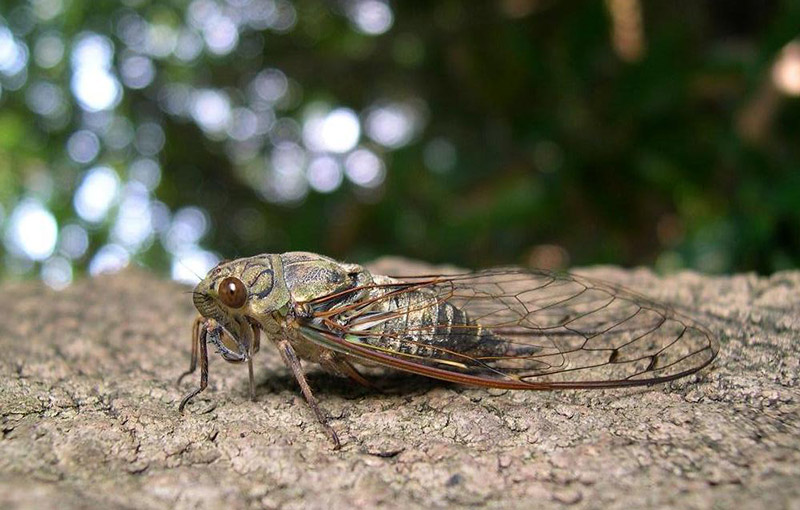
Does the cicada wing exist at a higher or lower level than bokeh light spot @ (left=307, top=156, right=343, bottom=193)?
lower

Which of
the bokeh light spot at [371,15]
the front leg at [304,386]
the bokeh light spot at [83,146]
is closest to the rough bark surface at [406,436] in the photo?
the front leg at [304,386]

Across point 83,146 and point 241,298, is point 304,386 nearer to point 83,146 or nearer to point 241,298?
point 241,298

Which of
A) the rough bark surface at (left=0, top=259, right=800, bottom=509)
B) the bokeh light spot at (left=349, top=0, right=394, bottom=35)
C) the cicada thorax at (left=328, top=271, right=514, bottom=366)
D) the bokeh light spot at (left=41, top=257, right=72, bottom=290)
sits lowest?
the bokeh light spot at (left=41, top=257, right=72, bottom=290)

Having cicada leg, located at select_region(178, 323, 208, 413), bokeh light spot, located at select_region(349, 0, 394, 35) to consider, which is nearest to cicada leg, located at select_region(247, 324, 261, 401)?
cicada leg, located at select_region(178, 323, 208, 413)

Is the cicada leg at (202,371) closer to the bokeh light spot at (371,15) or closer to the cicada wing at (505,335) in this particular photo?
the cicada wing at (505,335)

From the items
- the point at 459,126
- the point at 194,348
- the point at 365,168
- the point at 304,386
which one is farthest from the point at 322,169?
the point at 304,386

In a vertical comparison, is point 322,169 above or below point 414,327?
above

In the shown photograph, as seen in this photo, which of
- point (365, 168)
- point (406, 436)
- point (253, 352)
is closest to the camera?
point (406, 436)

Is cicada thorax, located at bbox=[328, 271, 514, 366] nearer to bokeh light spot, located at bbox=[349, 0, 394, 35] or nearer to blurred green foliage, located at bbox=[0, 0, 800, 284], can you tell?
blurred green foliage, located at bbox=[0, 0, 800, 284]
